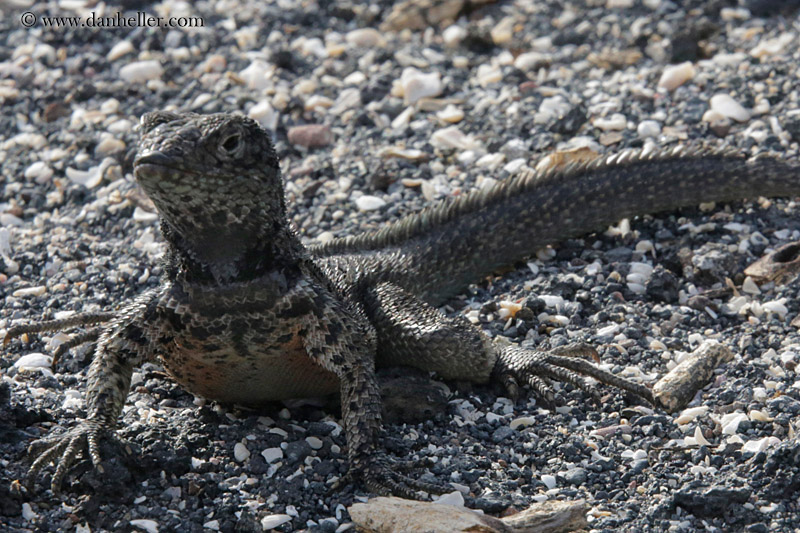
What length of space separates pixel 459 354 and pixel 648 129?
2.87m

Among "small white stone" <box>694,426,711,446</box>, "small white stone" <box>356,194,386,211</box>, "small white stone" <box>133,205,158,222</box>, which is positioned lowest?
"small white stone" <box>694,426,711,446</box>

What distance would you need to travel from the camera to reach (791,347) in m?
5.27

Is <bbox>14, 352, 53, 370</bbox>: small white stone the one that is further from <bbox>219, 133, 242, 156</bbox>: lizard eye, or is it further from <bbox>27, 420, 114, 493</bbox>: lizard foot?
<bbox>219, 133, 242, 156</bbox>: lizard eye

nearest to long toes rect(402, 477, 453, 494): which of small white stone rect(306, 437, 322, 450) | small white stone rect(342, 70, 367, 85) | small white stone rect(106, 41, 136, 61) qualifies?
small white stone rect(306, 437, 322, 450)

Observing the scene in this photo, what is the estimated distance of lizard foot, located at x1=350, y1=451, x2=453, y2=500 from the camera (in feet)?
14.3

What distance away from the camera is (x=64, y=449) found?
4238 millimetres

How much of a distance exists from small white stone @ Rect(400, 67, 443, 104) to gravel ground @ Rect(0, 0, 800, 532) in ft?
0.08

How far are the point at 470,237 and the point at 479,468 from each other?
1804mm

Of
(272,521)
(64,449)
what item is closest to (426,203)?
(272,521)

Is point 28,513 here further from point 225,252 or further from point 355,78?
point 355,78

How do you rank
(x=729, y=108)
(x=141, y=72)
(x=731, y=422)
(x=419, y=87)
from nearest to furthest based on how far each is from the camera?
1. (x=731, y=422)
2. (x=729, y=108)
3. (x=419, y=87)
4. (x=141, y=72)

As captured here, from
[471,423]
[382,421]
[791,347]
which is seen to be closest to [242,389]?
[382,421]

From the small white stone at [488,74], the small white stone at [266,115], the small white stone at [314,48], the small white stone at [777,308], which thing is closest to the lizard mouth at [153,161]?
the small white stone at [777,308]

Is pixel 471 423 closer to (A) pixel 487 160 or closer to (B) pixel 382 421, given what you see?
(B) pixel 382 421
